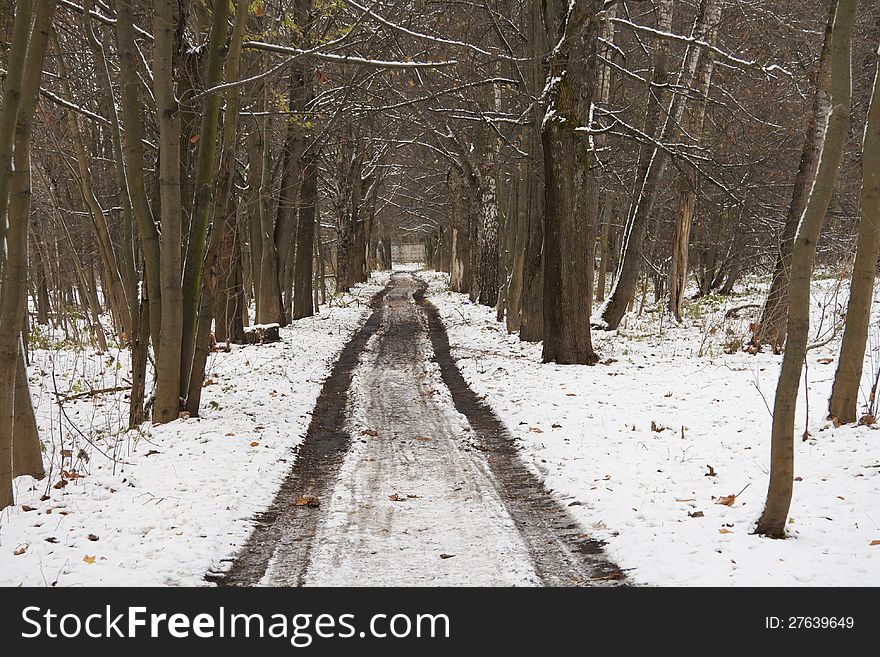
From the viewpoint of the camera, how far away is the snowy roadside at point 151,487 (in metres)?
4.59

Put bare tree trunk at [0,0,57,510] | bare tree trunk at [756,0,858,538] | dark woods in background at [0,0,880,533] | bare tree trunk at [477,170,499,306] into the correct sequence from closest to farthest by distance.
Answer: bare tree trunk at [756,0,858,538], bare tree trunk at [0,0,57,510], dark woods in background at [0,0,880,533], bare tree trunk at [477,170,499,306]

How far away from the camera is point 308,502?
6.08 metres

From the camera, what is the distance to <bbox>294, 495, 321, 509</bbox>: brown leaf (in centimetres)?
601

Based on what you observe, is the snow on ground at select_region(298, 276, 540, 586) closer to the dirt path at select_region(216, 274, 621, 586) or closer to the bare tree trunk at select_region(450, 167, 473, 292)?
the dirt path at select_region(216, 274, 621, 586)

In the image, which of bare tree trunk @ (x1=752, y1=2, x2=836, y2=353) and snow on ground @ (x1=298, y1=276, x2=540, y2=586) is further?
bare tree trunk @ (x1=752, y1=2, x2=836, y2=353)

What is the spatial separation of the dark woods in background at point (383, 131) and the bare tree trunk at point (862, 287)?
21 mm

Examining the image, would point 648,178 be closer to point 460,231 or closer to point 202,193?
point 202,193

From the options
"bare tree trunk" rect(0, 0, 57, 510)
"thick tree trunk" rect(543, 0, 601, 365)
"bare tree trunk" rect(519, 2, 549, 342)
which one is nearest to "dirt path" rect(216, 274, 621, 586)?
"bare tree trunk" rect(0, 0, 57, 510)

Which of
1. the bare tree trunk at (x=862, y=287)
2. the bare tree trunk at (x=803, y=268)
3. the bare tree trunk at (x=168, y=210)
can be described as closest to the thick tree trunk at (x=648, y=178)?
the bare tree trunk at (x=862, y=287)

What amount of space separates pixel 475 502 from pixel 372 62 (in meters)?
5.11

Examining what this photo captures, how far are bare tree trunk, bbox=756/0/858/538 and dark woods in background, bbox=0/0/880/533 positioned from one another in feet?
0.08

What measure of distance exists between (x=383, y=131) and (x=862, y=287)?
1873 cm
